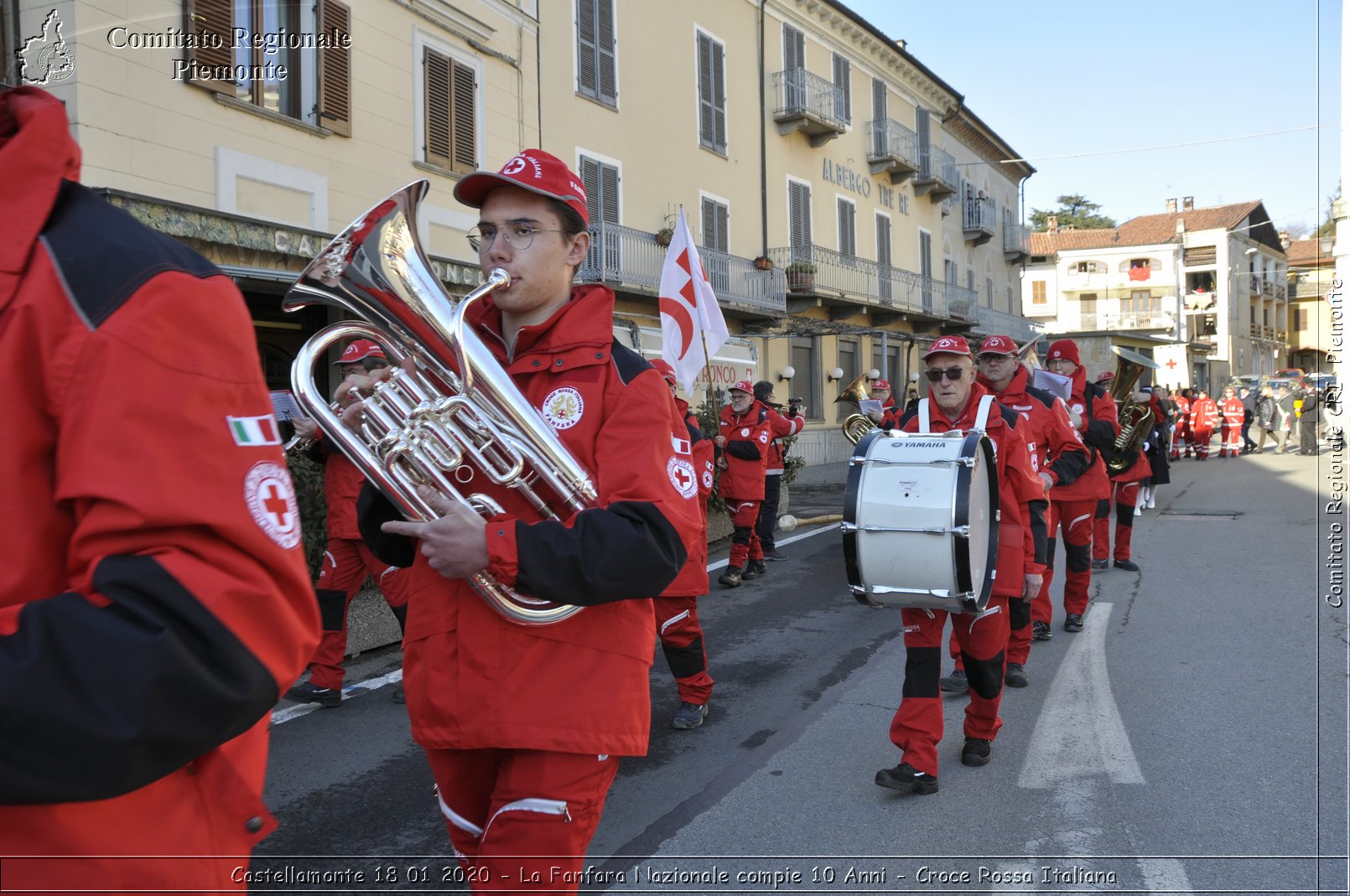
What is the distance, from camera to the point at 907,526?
4.09 metres

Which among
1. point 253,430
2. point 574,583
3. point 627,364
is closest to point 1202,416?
point 627,364

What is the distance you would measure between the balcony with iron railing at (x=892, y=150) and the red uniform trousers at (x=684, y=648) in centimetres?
2388

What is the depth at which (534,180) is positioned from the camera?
90.9 inches

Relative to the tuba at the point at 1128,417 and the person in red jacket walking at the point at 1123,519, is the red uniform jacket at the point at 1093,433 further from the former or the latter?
the person in red jacket walking at the point at 1123,519

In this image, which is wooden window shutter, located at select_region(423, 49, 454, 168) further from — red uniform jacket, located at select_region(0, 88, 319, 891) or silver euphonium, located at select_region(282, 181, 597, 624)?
red uniform jacket, located at select_region(0, 88, 319, 891)

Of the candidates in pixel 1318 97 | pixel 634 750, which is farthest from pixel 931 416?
pixel 634 750

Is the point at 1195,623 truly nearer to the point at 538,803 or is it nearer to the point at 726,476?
the point at 726,476

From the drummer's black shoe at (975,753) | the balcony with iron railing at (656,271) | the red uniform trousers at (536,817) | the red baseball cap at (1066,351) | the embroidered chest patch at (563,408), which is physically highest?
the balcony with iron railing at (656,271)

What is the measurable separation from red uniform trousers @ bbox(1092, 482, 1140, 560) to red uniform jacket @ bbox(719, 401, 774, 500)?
3.18m

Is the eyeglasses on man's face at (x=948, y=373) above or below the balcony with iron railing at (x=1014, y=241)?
below

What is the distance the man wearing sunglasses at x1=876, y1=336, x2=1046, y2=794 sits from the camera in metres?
4.21

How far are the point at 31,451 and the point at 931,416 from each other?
429 centimetres

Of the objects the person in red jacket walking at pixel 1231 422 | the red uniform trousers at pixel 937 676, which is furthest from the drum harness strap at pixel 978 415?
the person in red jacket walking at pixel 1231 422

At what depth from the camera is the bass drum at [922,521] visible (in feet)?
13.2
